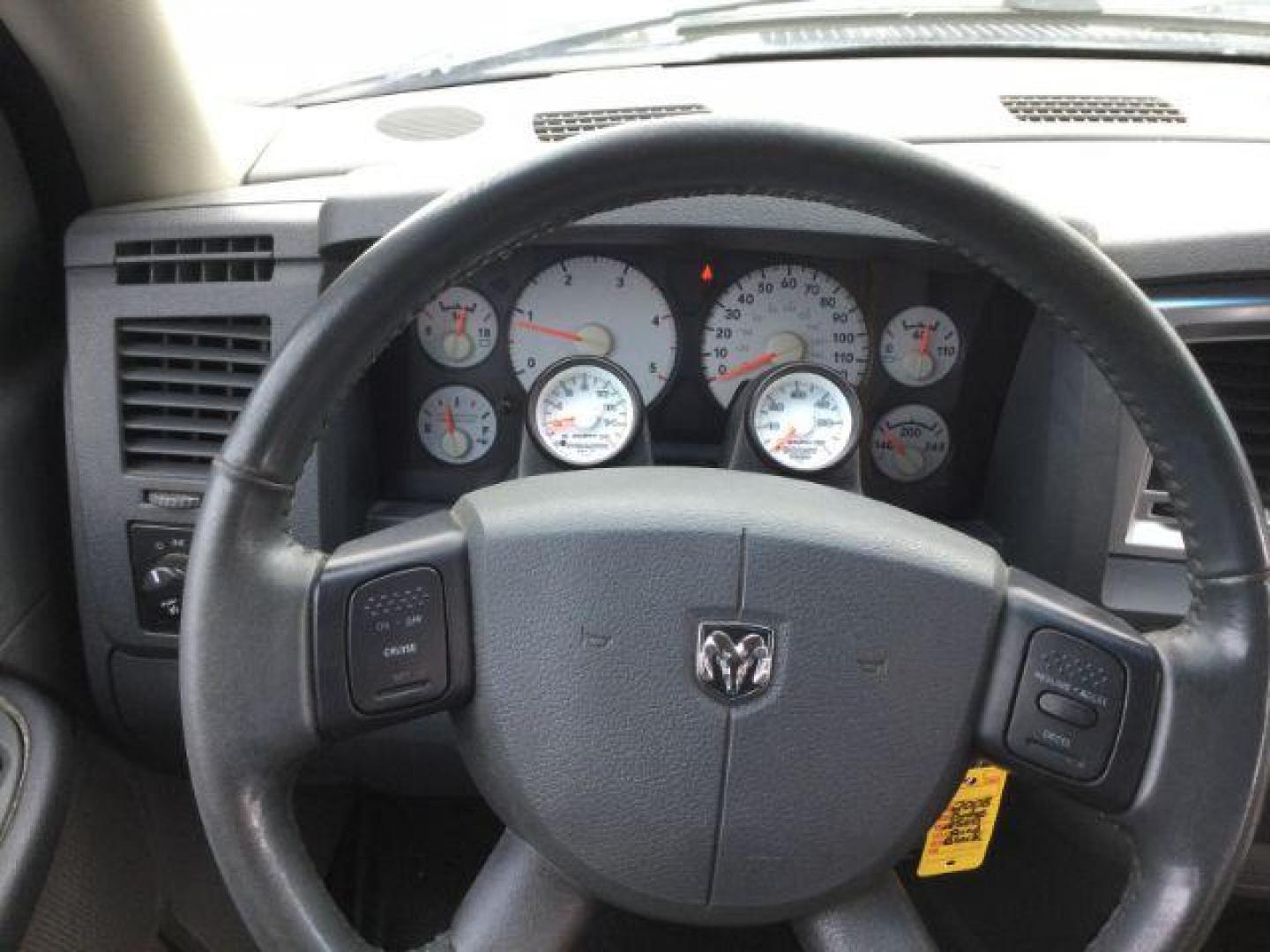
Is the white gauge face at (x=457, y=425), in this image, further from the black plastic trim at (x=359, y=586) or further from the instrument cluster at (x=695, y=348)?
the black plastic trim at (x=359, y=586)

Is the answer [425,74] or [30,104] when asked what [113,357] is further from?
[425,74]

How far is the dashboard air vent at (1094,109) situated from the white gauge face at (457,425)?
818 millimetres

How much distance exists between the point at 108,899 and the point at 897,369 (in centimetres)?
114

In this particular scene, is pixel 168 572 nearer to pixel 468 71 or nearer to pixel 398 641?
pixel 398 641

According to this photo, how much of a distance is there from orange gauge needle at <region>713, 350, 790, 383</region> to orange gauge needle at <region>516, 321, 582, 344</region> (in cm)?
18

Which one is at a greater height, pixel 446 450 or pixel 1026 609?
pixel 1026 609

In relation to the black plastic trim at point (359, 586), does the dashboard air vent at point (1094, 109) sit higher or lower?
higher

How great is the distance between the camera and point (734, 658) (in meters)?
0.90

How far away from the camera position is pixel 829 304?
4.85 feet

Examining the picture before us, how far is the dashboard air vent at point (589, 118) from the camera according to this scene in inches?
64.7

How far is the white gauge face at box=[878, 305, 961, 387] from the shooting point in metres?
1.50

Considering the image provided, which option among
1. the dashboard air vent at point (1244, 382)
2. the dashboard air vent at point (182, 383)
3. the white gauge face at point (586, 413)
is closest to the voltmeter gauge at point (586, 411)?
the white gauge face at point (586, 413)

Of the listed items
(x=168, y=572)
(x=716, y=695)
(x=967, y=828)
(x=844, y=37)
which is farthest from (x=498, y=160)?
(x=844, y=37)

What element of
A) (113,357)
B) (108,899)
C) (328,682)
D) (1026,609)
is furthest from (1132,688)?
(108,899)
